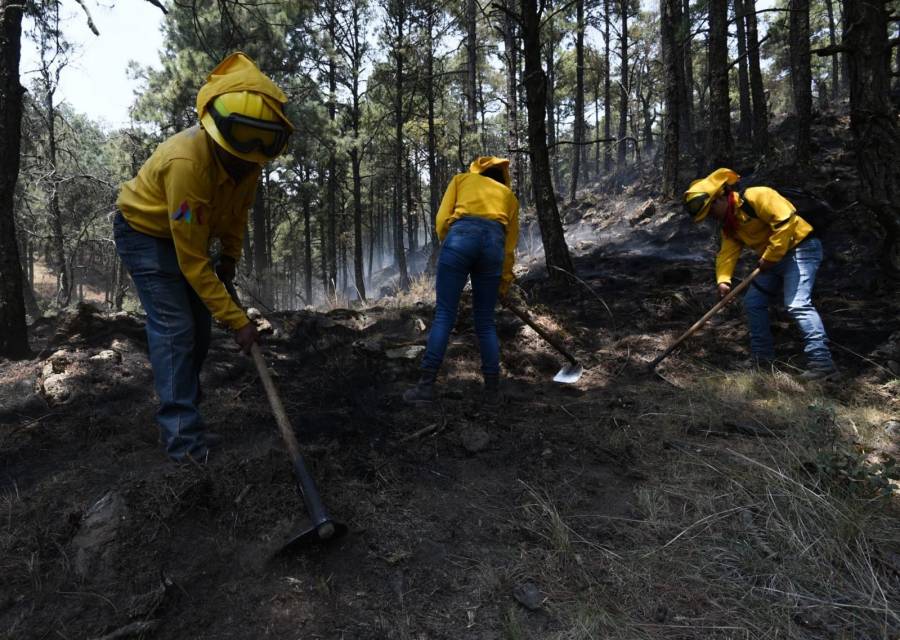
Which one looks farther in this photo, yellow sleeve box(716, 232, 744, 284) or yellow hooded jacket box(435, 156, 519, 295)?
yellow sleeve box(716, 232, 744, 284)

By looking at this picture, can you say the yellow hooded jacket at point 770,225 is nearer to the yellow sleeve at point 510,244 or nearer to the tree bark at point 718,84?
the yellow sleeve at point 510,244

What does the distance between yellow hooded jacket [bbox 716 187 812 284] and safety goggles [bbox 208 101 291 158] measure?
11.5 ft

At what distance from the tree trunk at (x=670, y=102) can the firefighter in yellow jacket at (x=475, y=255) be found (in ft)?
26.0

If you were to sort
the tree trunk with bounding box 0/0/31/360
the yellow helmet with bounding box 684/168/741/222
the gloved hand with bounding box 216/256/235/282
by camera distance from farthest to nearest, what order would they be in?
1. the tree trunk with bounding box 0/0/31/360
2. the yellow helmet with bounding box 684/168/741/222
3. the gloved hand with bounding box 216/256/235/282

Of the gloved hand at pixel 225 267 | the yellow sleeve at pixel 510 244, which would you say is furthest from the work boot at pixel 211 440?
the yellow sleeve at pixel 510 244

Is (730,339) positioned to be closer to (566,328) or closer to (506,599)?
(566,328)

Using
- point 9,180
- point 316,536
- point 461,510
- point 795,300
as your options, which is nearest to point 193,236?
point 316,536

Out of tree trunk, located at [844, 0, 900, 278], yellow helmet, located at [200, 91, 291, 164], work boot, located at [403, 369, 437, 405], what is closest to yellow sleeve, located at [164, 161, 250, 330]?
yellow helmet, located at [200, 91, 291, 164]

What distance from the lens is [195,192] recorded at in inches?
91.0

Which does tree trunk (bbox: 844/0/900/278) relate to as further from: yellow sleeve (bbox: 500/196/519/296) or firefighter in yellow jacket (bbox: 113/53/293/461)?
firefighter in yellow jacket (bbox: 113/53/293/461)

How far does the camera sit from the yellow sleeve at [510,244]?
3811 millimetres

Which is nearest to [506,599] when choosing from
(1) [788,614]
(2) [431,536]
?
(2) [431,536]

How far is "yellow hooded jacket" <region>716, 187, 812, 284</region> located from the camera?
3.86 metres

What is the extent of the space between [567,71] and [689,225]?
1974 cm
